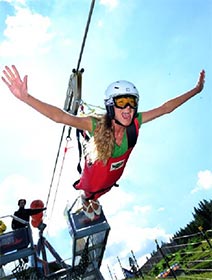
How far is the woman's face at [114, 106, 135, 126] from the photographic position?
386 centimetres

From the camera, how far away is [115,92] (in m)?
3.90

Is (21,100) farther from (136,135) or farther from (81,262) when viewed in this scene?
(81,262)

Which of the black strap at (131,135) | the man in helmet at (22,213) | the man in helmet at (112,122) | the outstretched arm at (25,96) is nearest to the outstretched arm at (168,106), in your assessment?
the man in helmet at (112,122)

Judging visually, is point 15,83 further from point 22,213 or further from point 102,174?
point 22,213

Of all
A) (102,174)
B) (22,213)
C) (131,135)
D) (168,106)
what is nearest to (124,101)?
(131,135)

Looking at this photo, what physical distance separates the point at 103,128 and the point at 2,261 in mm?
5055

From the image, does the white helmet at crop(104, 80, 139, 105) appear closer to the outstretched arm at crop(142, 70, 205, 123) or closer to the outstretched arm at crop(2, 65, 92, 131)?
the outstretched arm at crop(142, 70, 205, 123)

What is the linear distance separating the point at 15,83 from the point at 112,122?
1.29m

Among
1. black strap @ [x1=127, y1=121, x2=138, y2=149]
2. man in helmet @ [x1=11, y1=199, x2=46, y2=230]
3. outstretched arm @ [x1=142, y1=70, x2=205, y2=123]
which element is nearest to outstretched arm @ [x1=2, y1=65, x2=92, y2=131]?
black strap @ [x1=127, y1=121, x2=138, y2=149]

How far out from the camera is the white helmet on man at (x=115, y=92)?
3.89 metres

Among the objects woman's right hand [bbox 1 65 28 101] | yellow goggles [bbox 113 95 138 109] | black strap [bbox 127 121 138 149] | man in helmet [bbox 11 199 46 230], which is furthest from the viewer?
man in helmet [bbox 11 199 46 230]

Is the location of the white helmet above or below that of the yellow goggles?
above

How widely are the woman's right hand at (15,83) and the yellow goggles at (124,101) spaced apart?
1.15 meters

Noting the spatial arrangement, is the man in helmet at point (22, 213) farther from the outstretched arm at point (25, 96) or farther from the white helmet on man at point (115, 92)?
the outstretched arm at point (25, 96)
